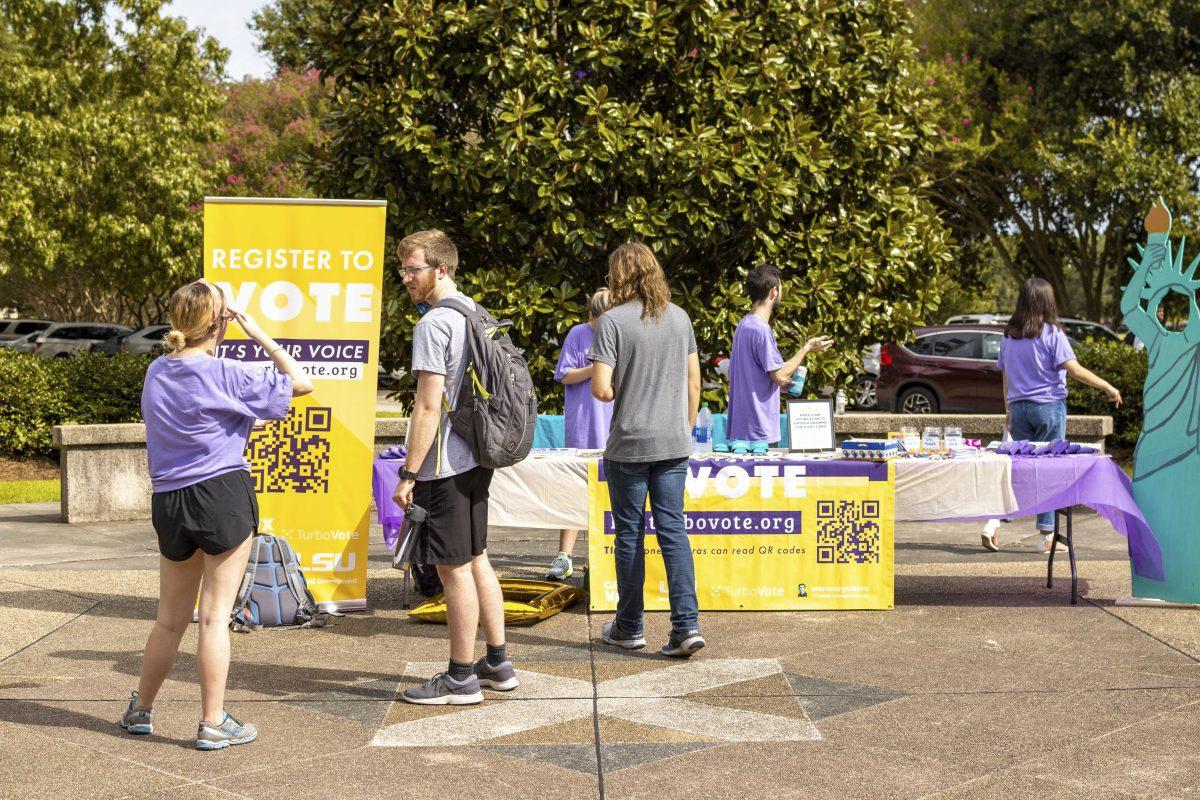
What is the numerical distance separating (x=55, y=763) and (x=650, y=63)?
24.7ft

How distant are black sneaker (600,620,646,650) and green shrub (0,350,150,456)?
371 inches

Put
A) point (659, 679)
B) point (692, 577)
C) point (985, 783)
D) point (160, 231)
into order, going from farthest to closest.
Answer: point (160, 231)
point (692, 577)
point (659, 679)
point (985, 783)

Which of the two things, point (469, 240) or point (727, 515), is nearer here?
point (727, 515)

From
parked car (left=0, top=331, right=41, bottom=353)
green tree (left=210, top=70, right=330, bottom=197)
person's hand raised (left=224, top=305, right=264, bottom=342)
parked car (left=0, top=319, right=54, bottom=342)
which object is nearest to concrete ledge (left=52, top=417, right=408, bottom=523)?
person's hand raised (left=224, top=305, right=264, bottom=342)

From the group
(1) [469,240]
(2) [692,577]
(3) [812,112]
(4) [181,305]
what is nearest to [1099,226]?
(3) [812,112]

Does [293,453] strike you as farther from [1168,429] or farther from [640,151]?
[1168,429]

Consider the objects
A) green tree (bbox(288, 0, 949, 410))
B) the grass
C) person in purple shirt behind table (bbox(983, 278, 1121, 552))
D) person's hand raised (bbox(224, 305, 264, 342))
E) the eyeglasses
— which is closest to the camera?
person's hand raised (bbox(224, 305, 264, 342))

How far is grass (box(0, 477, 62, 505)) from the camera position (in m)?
12.5

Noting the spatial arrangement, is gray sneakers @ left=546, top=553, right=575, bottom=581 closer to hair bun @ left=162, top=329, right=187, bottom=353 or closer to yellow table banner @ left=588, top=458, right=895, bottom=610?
yellow table banner @ left=588, top=458, right=895, bottom=610

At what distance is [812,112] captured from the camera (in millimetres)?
11344

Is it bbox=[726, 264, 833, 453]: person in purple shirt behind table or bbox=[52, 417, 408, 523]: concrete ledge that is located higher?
bbox=[726, 264, 833, 453]: person in purple shirt behind table

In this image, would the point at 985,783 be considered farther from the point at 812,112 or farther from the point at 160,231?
the point at 160,231

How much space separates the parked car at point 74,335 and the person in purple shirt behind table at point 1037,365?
99.4 ft

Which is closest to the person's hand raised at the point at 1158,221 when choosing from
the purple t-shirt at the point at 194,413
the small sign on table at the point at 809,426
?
the small sign on table at the point at 809,426
